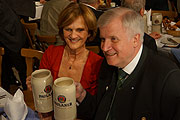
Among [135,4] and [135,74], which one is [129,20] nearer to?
[135,74]

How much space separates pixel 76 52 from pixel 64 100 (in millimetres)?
889

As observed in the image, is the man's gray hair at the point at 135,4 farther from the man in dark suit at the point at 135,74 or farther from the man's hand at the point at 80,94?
the man's hand at the point at 80,94

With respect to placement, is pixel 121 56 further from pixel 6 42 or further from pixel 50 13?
pixel 50 13

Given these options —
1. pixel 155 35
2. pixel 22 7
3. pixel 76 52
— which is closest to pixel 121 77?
pixel 76 52

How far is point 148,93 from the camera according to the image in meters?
1.30

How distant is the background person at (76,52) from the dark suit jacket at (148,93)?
0.35 meters

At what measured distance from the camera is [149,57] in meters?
1.42

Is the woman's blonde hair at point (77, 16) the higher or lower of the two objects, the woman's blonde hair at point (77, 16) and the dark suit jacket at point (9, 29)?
the higher

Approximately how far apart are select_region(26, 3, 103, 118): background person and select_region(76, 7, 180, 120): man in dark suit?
42 cm

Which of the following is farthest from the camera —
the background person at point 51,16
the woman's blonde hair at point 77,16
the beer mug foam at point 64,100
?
the background person at point 51,16

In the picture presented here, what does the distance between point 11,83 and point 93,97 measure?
2550 millimetres

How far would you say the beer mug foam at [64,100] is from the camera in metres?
1.11

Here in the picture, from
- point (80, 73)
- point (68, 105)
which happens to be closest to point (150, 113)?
point (68, 105)

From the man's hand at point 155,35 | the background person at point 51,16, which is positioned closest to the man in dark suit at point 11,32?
the background person at point 51,16
